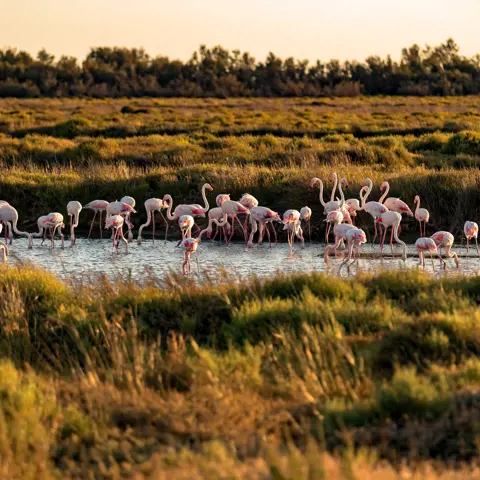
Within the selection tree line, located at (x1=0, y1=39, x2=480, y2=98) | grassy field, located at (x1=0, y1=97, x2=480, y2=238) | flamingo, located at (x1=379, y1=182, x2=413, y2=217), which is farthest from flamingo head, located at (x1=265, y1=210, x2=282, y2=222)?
tree line, located at (x1=0, y1=39, x2=480, y2=98)

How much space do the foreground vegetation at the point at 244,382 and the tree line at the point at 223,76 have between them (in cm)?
7738

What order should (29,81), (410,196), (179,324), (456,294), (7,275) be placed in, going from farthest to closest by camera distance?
(29,81) → (410,196) → (7,275) → (456,294) → (179,324)

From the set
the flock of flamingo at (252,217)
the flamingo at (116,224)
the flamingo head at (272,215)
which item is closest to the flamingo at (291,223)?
the flock of flamingo at (252,217)

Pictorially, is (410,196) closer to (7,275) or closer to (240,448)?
(7,275)

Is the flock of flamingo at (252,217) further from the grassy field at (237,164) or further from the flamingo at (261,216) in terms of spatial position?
the grassy field at (237,164)

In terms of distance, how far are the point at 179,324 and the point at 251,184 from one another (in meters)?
9.60

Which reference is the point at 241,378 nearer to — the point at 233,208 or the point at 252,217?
the point at 252,217

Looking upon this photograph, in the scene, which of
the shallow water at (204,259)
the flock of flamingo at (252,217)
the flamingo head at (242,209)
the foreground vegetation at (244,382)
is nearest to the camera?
the foreground vegetation at (244,382)

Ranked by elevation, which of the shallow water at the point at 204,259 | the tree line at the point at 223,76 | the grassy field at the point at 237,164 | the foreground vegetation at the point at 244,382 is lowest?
the shallow water at the point at 204,259

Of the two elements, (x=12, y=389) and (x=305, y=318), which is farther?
(x=305, y=318)

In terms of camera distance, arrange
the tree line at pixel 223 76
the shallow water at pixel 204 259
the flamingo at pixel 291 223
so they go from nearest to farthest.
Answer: the shallow water at pixel 204 259 → the flamingo at pixel 291 223 → the tree line at pixel 223 76

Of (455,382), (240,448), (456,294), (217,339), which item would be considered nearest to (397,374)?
(455,382)

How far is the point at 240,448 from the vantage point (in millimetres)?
4902

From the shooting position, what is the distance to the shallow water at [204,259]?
40.0 feet
